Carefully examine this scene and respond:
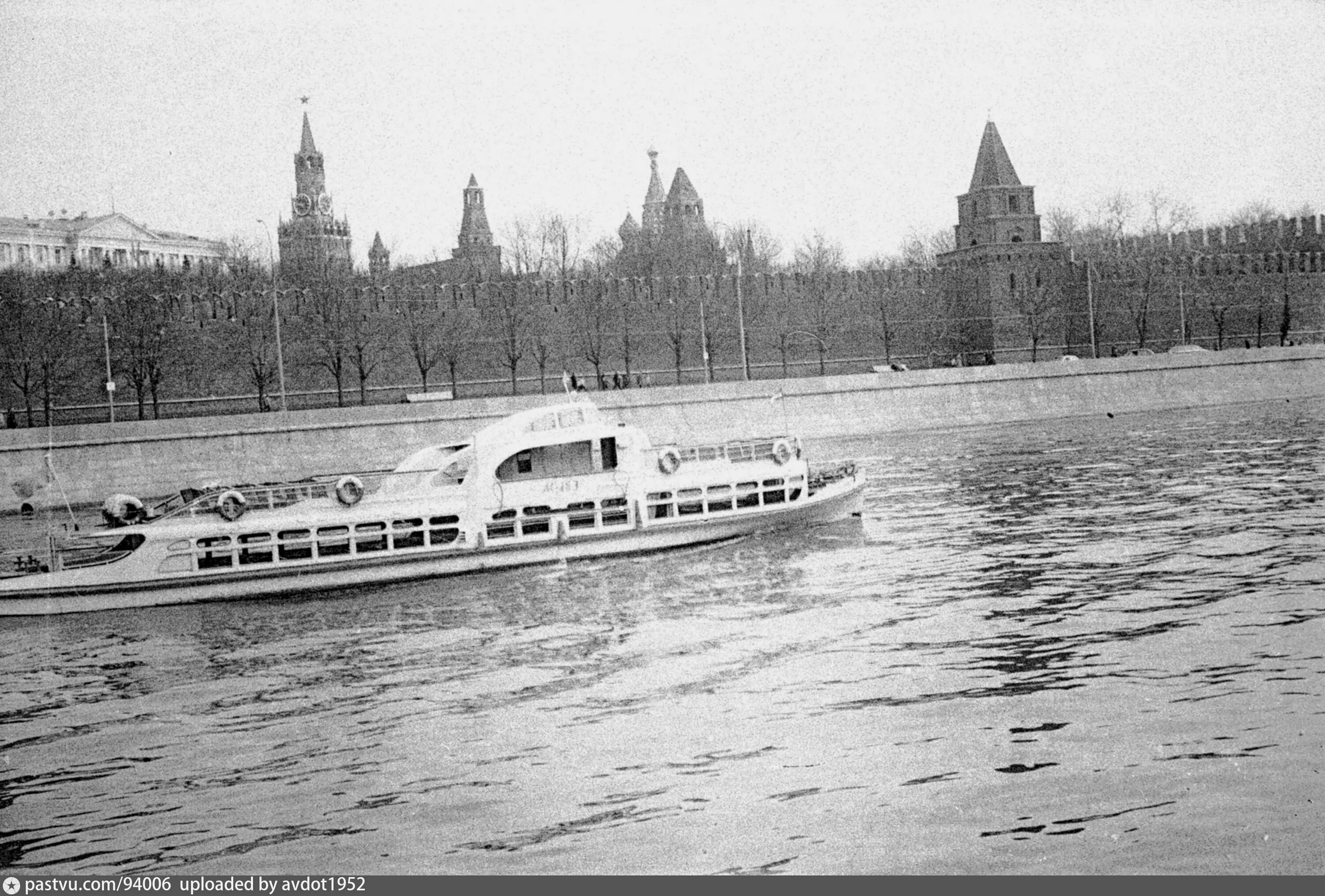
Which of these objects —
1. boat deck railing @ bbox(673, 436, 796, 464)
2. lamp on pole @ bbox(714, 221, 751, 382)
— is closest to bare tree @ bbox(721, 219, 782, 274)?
lamp on pole @ bbox(714, 221, 751, 382)

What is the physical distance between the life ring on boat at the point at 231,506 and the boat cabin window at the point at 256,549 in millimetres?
318

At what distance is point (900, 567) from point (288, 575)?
8077 millimetres

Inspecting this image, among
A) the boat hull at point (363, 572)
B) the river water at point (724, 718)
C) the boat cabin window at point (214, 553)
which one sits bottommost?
the river water at point (724, 718)

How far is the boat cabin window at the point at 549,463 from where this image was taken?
20.9 m

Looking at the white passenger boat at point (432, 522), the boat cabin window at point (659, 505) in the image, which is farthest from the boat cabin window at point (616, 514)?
the boat cabin window at point (659, 505)

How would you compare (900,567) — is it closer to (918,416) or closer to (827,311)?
(918,416)

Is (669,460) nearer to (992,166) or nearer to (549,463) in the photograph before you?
(549,463)

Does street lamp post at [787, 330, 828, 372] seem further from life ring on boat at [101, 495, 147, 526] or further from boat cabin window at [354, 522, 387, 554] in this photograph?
life ring on boat at [101, 495, 147, 526]

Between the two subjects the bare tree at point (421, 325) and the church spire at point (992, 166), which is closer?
the bare tree at point (421, 325)

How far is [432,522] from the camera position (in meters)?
20.6

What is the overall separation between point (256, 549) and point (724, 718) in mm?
10521

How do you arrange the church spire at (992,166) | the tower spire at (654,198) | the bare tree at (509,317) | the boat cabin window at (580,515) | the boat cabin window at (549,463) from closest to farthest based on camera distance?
1. the boat cabin window at (549,463)
2. the boat cabin window at (580,515)
3. the bare tree at (509,317)
4. the church spire at (992,166)
5. the tower spire at (654,198)

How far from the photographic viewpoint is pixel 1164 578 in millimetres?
15844

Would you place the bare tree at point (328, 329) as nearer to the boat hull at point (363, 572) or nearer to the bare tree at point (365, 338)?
the bare tree at point (365, 338)
